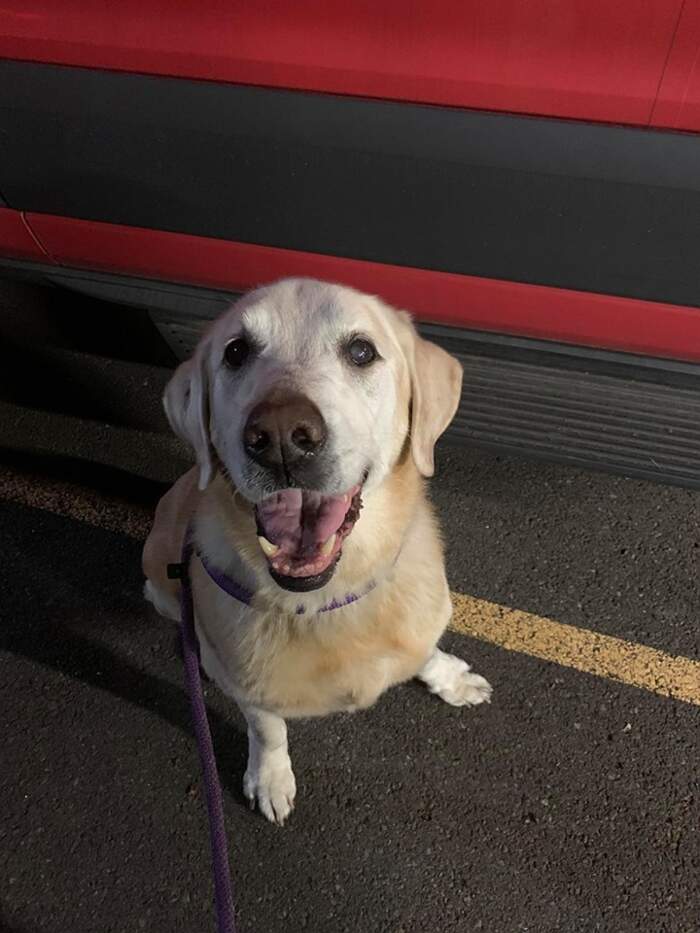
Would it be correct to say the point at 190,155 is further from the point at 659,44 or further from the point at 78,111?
the point at 659,44

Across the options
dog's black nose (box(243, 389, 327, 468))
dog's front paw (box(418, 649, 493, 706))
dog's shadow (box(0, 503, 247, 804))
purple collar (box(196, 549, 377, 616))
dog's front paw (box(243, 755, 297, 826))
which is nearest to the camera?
Result: dog's black nose (box(243, 389, 327, 468))

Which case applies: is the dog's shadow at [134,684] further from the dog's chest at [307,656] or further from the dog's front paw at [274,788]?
the dog's chest at [307,656]

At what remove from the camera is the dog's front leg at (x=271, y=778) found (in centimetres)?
244

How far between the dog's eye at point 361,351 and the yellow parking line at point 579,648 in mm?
1369

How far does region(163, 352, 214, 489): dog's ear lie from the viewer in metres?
1.93

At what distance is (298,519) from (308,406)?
38cm

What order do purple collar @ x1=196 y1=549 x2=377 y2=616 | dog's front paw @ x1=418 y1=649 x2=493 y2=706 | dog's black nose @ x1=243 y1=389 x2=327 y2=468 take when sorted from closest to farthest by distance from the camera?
dog's black nose @ x1=243 y1=389 x2=327 y2=468, purple collar @ x1=196 y1=549 x2=377 y2=616, dog's front paw @ x1=418 y1=649 x2=493 y2=706

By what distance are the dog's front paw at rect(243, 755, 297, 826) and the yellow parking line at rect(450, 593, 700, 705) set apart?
814 mm

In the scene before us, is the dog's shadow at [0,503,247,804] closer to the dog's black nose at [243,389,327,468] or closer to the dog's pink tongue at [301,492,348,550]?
the dog's pink tongue at [301,492,348,550]

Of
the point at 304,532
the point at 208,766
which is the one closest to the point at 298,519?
the point at 304,532

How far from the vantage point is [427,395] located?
197cm

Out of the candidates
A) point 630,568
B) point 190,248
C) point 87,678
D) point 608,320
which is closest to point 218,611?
point 87,678

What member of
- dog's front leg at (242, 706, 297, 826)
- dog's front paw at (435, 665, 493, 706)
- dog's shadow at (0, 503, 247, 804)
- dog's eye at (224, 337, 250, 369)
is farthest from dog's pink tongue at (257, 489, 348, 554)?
dog's shadow at (0, 503, 247, 804)

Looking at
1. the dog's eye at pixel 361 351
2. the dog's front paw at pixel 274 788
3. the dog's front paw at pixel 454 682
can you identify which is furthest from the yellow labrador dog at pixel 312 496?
the dog's front paw at pixel 454 682
